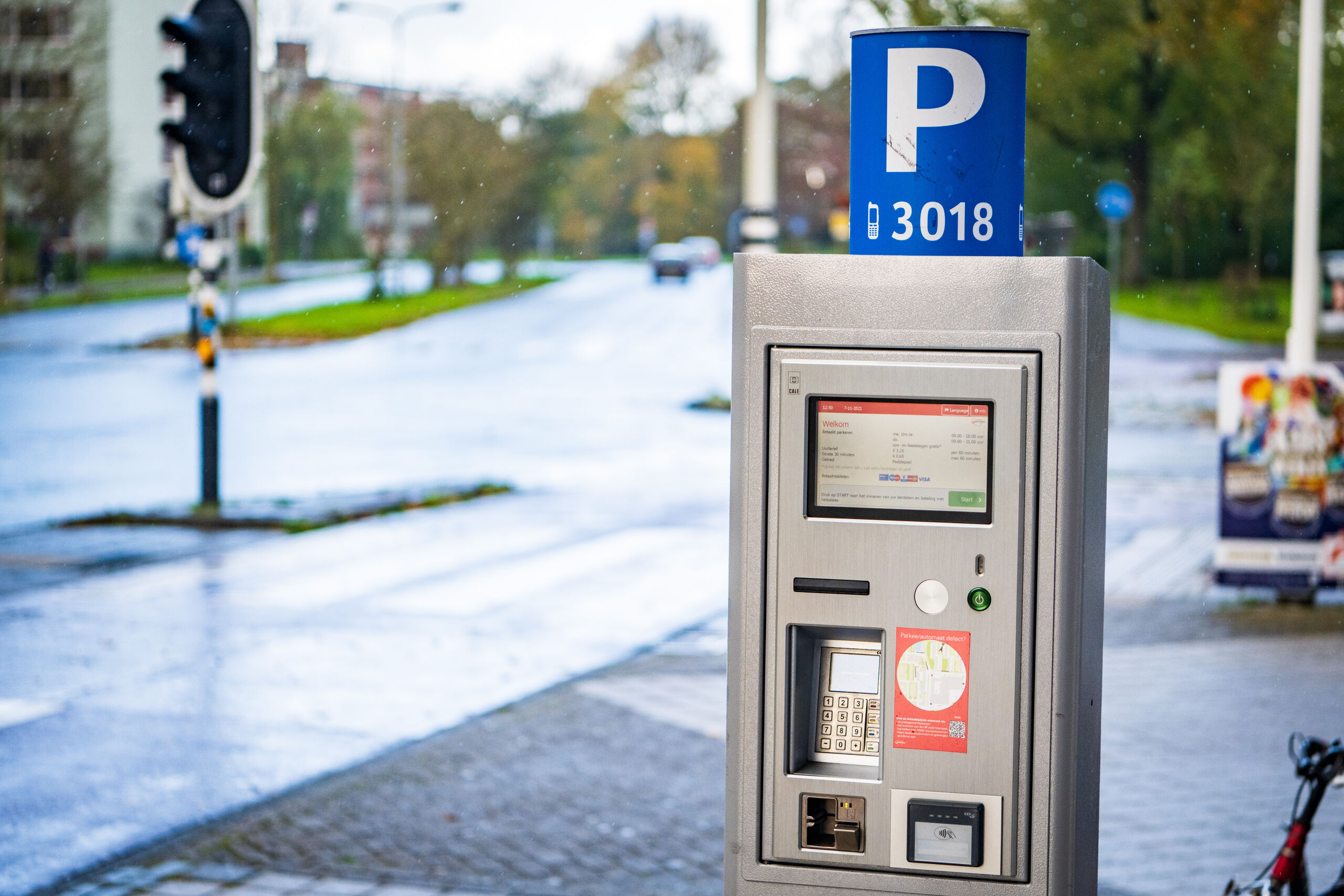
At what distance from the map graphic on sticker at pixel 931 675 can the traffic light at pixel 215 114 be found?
884 cm

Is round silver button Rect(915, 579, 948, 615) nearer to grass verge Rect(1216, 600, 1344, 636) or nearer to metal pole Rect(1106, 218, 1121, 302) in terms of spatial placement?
grass verge Rect(1216, 600, 1344, 636)

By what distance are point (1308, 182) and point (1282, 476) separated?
1.59 m

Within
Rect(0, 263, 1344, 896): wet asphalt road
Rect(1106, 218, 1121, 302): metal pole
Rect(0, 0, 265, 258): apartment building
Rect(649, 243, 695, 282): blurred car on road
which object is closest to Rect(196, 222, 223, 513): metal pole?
Rect(0, 263, 1344, 896): wet asphalt road

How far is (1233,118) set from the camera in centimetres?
1213

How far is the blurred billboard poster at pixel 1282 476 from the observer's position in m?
8.55

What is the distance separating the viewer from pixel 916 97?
2.64 meters

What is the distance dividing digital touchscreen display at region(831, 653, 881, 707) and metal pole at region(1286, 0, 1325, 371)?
20.6 feet

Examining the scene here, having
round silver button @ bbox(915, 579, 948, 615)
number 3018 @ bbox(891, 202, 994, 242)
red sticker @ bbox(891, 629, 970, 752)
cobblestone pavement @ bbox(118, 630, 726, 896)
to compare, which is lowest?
cobblestone pavement @ bbox(118, 630, 726, 896)

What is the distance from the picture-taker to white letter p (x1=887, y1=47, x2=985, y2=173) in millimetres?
2627

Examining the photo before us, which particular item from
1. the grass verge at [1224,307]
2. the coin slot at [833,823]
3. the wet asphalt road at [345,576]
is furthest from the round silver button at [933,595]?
the grass verge at [1224,307]

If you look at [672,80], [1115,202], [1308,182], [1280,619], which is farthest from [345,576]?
[1115,202]

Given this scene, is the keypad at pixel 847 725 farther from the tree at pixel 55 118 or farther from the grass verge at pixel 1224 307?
the tree at pixel 55 118

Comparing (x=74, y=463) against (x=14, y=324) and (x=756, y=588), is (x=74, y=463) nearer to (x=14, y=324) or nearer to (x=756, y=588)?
(x=756, y=588)

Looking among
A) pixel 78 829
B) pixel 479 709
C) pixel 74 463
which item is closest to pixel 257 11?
pixel 74 463
